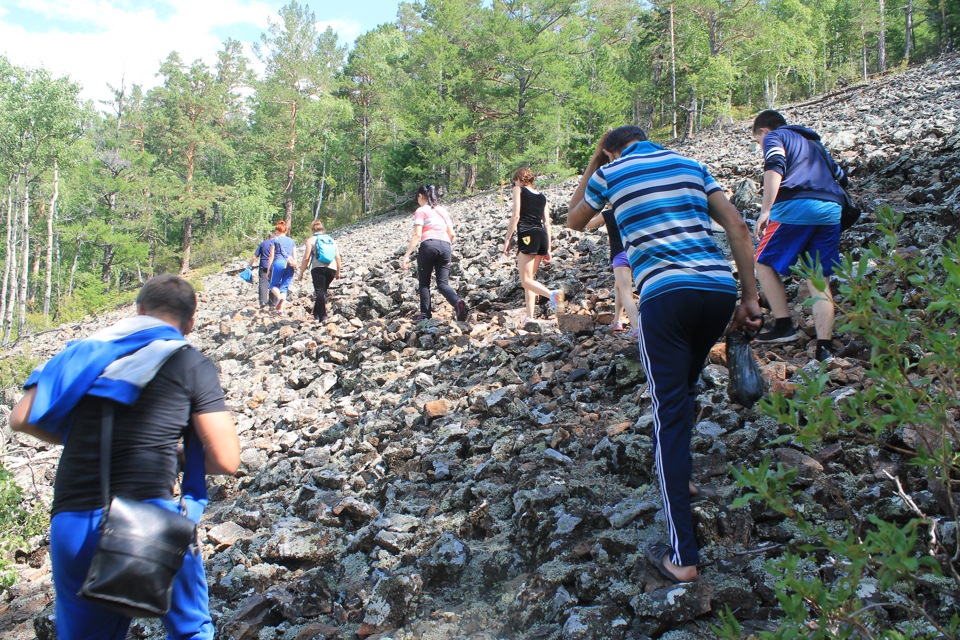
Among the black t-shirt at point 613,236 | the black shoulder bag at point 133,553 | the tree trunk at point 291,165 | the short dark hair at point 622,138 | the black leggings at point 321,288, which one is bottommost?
the black shoulder bag at point 133,553

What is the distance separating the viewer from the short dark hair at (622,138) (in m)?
3.10

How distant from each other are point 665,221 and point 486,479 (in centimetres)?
228

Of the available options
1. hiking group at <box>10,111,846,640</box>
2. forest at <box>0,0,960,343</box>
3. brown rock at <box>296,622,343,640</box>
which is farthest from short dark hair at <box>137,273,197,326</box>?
forest at <box>0,0,960,343</box>

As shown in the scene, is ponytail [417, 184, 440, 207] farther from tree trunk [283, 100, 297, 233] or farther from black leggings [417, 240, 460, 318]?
tree trunk [283, 100, 297, 233]

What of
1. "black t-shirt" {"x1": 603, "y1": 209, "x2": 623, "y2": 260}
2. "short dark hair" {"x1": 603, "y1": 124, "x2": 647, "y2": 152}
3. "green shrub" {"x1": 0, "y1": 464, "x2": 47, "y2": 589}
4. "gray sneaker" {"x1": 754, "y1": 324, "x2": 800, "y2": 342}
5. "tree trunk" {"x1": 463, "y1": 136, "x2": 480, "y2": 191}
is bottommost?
"green shrub" {"x1": 0, "y1": 464, "x2": 47, "y2": 589}

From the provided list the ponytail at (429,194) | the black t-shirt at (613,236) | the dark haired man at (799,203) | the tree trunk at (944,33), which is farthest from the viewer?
the tree trunk at (944,33)

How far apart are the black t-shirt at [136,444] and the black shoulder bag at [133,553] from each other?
5cm

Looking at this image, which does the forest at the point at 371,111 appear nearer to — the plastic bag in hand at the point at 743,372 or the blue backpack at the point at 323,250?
the blue backpack at the point at 323,250

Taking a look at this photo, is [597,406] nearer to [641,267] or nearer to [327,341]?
[641,267]

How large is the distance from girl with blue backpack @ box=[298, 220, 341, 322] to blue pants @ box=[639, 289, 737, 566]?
776 cm

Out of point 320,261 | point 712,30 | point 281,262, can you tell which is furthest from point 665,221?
point 712,30

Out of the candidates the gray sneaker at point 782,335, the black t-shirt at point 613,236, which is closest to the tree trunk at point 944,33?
the black t-shirt at point 613,236

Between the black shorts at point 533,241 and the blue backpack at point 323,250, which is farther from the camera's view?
the blue backpack at point 323,250

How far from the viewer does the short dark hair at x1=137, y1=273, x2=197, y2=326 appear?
2486mm
